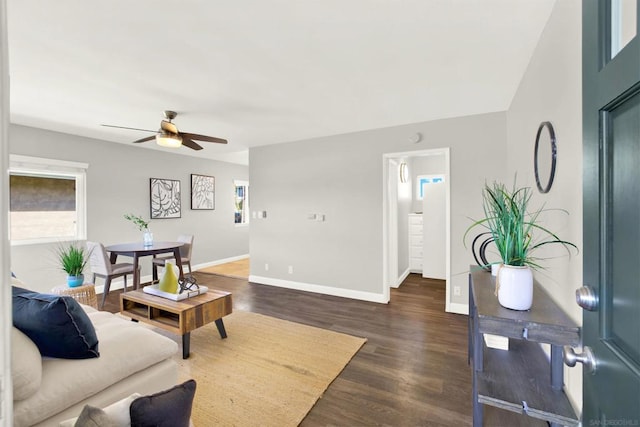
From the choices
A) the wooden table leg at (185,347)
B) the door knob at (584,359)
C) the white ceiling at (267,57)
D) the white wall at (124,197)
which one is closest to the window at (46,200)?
the white wall at (124,197)

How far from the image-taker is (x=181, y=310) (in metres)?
2.34

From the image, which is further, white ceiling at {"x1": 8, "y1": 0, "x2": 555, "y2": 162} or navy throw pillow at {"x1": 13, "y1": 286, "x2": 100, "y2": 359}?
white ceiling at {"x1": 8, "y1": 0, "x2": 555, "y2": 162}

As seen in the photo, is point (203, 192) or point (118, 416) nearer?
point (118, 416)

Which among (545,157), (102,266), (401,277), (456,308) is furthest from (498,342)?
(102,266)

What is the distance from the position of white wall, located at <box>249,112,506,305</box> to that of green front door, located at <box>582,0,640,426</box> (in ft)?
8.83

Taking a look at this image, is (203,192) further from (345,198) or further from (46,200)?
(345,198)

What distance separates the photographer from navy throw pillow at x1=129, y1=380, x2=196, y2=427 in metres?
0.95

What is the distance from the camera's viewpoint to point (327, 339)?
111 inches

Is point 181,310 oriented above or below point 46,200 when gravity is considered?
below

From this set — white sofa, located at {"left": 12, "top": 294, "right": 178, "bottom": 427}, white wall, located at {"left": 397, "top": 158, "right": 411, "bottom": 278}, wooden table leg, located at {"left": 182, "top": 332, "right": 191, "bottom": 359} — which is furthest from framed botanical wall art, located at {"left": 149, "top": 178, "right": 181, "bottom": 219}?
white wall, located at {"left": 397, "top": 158, "right": 411, "bottom": 278}

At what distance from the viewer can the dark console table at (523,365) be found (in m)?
1.09

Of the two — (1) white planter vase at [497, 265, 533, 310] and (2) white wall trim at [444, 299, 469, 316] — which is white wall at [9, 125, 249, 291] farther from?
(1) white planter vase at [497, 265, 533, 310]

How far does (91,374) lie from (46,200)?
3882 mm

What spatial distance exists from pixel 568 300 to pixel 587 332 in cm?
63
